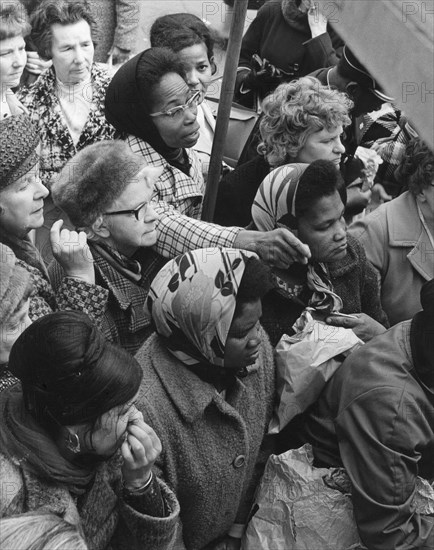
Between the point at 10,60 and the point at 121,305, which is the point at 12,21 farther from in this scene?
the point at 121,305

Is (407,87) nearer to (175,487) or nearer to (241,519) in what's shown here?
(175,487)

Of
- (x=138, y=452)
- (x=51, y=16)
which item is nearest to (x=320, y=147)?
(x=51, y=16)

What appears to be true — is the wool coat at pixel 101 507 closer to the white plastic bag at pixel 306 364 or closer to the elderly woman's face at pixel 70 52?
the white plastic bag at pixel 306 364

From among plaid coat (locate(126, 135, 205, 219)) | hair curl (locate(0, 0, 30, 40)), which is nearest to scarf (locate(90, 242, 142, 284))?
plaid coat (locate(126, 135, 205, 219))

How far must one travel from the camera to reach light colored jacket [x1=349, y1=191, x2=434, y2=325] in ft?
11.2

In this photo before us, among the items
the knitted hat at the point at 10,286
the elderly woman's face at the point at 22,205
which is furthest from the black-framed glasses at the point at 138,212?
the knitted hat at the point at 10,286

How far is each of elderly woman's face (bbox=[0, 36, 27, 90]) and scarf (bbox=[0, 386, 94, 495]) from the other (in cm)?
210

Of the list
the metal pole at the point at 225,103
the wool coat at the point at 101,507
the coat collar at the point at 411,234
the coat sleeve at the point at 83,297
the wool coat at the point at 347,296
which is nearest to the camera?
the wool coat at the point at 101,507

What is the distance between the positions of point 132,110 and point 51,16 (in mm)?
888

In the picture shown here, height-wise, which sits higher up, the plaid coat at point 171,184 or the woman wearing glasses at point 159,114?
the woman wearing glasses at point 159,114

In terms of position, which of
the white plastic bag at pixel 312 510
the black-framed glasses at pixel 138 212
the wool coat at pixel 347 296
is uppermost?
the black-framed glasses at pixel 138 212

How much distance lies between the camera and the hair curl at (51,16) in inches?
152

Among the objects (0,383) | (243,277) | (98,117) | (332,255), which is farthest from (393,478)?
(98,117)

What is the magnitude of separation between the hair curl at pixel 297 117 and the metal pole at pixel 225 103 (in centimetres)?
30
